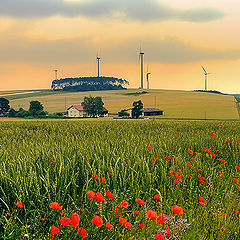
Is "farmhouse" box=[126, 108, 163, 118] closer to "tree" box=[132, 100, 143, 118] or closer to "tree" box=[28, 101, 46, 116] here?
"tree" box=[132, 100, 143, 118]

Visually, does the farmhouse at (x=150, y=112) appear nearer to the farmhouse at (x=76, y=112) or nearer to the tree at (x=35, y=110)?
the farmhouse at (x=76, y=112)

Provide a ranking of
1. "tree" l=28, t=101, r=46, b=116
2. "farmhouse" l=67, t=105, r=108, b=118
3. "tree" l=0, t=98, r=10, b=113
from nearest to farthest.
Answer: "tree" l=28, t=101, r=46, b=116
"farmhouse" l=67, t=105, r=108, b=118
"tree" l=0, t=98, r=10, b=113

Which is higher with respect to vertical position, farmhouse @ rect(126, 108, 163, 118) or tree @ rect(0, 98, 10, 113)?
tree @ rect(0, 98, 10, 113)

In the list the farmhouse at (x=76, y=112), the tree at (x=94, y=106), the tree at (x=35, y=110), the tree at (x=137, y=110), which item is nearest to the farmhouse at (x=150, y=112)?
the tree at (x=137, y=110)

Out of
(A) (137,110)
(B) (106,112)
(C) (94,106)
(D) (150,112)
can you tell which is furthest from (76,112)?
(D) (150,112)

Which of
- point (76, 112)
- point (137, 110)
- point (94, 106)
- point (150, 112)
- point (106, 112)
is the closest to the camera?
point (137, 110)

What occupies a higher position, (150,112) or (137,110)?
(137,110)

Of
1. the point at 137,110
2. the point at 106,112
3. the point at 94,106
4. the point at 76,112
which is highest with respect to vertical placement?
the point at 94,106

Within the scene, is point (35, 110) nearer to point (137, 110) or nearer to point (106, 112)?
point (106, 112)

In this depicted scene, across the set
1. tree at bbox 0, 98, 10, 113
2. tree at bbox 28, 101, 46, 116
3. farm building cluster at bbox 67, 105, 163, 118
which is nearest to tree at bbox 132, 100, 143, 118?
farm building cluster at bbox 67, 105, 163, 118

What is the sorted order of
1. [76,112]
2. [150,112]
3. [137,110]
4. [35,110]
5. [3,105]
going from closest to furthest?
1. [137,110]
2. [35,110]
3. [150,112]
4. [76,112]
5. [3,105]

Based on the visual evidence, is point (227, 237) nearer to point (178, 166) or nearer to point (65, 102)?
point (178, 166)

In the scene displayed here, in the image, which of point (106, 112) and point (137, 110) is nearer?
point (137, 110)

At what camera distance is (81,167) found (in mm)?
5125
